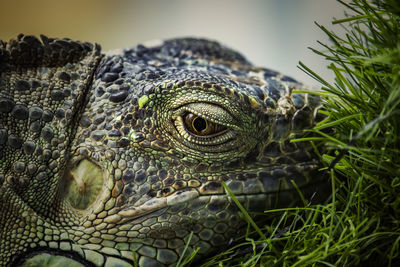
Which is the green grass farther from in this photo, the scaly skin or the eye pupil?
the eye pupil

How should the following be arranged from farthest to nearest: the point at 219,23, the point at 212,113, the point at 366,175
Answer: the point at 219,23, the point at 212,113, the point at 366,175

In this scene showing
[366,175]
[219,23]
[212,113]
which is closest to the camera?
[366,175]

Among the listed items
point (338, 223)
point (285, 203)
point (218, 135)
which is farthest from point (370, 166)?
point (218, 135)

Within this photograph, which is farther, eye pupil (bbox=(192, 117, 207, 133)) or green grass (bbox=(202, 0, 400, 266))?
eye pupil (bbox=(192, 117, 207, 133))

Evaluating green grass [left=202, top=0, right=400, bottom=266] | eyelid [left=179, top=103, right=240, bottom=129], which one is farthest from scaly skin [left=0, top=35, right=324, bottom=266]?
green grass [left=202, top=0, right=400, bottom=266]

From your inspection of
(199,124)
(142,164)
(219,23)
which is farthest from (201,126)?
(219,23)

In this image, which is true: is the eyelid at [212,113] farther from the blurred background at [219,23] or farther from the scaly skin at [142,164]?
the blurred background at [219,23]

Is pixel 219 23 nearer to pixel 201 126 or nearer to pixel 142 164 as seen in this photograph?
pixel 201 126

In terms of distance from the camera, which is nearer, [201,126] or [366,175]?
[366,175]

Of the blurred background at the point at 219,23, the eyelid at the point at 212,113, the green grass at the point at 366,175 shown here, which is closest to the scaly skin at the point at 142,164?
the eyelid at the point at 212,113
